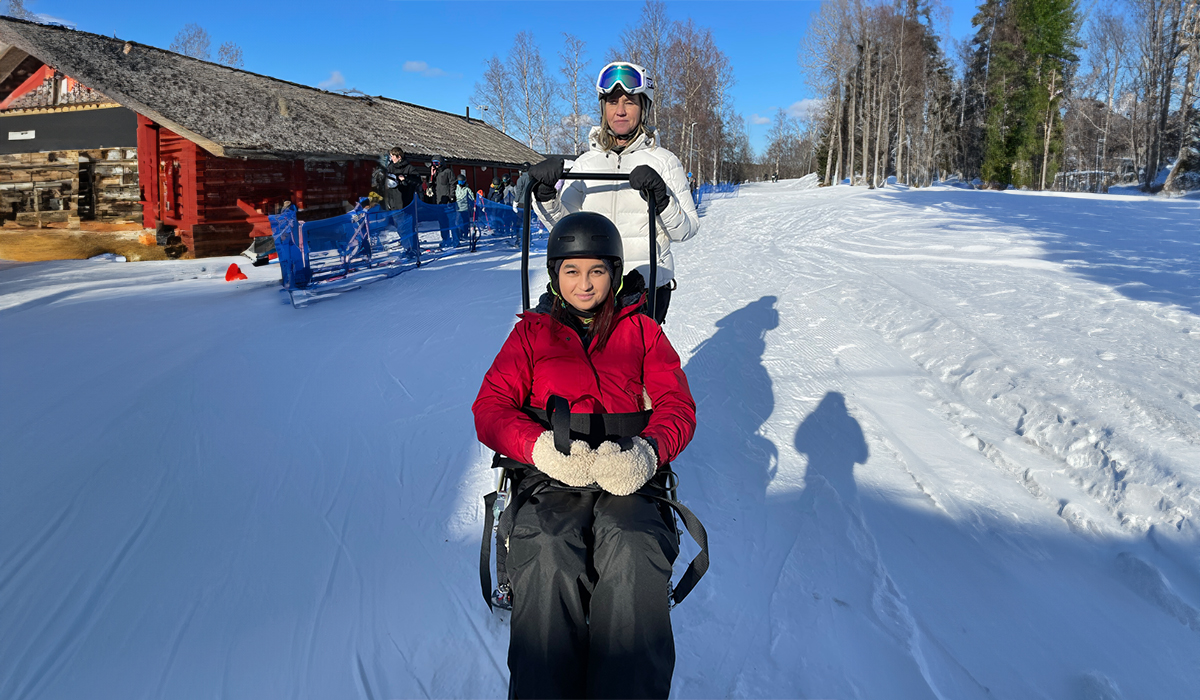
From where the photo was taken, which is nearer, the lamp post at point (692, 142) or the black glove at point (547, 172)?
the black glove at point (547, 172)

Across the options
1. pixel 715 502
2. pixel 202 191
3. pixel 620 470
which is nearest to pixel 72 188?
pixel 202 191

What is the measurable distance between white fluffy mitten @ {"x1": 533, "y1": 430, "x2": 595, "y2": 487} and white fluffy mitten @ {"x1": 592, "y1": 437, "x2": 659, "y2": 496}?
0.03 metres

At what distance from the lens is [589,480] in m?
2.02

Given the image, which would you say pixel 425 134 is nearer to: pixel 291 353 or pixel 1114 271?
pixel 291 353

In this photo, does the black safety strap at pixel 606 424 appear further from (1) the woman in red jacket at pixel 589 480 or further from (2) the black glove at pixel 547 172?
(2) the black glove at pixel 547 172

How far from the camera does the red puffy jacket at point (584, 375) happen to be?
2324 mm

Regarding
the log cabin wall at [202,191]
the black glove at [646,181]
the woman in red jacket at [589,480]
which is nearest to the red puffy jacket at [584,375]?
the woman in red jacket at [589,480]

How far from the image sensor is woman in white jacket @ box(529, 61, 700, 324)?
340 cm

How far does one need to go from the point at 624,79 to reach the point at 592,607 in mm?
2652

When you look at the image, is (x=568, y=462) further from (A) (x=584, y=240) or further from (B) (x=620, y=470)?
(A) (x=584, y=240)

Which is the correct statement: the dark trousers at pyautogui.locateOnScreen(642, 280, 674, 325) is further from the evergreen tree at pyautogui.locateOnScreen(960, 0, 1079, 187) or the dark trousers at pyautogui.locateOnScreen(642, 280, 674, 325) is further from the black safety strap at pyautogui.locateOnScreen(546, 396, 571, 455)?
the evergreen tree at pyautogui.locateOnScreen(960, 0, 1079, 187)

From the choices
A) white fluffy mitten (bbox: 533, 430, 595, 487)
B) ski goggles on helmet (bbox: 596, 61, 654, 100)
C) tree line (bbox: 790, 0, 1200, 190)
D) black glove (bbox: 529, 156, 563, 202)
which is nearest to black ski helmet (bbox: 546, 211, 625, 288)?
black glove (bbox: 529, 156, 563, 202)

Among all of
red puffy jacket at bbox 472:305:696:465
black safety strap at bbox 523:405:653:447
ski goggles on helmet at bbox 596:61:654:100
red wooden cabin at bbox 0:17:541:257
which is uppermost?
red wooden cabin at bbox 0:17:541:257

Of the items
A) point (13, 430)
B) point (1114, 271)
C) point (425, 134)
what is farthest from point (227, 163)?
point (1114, 271)
